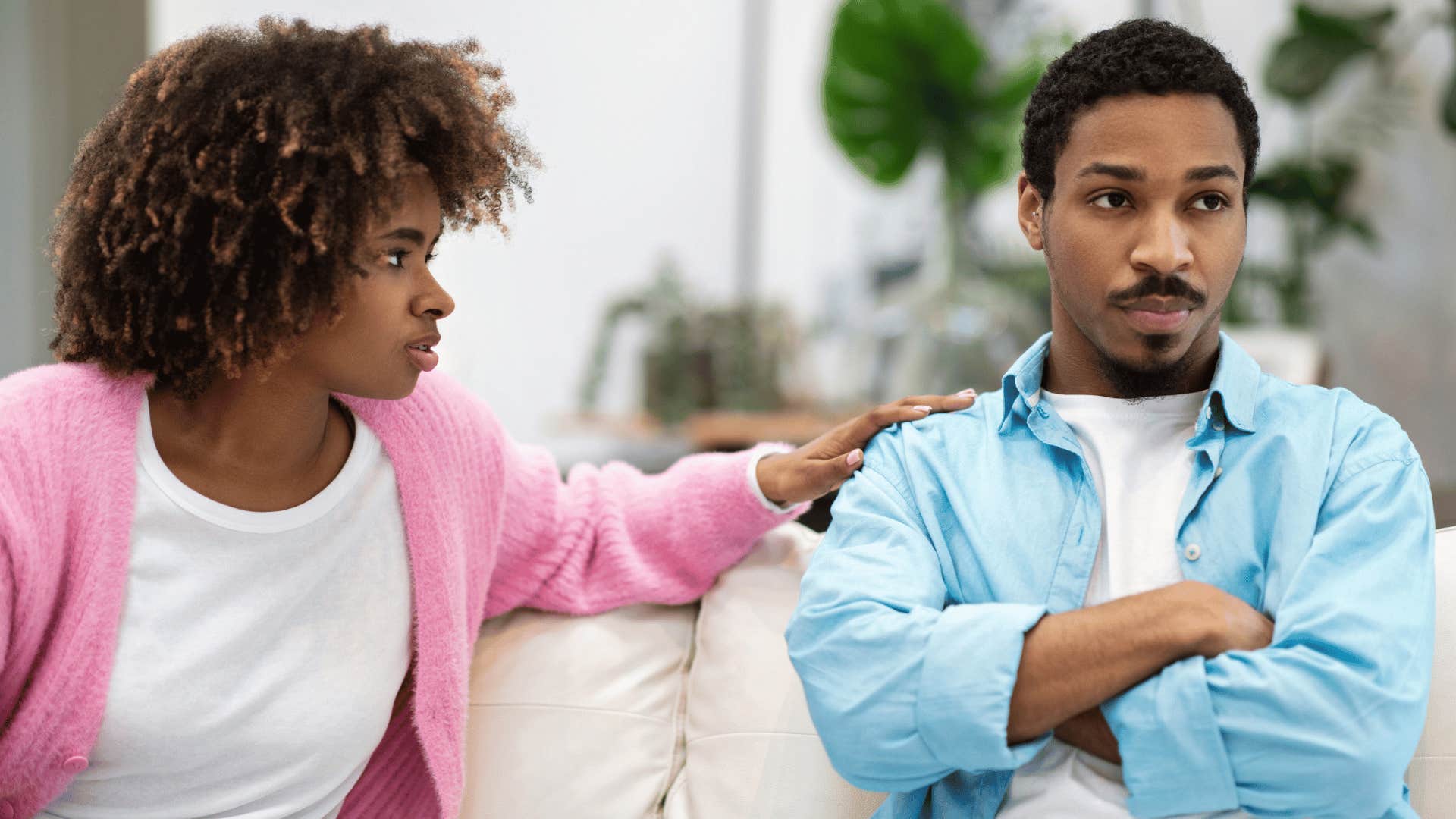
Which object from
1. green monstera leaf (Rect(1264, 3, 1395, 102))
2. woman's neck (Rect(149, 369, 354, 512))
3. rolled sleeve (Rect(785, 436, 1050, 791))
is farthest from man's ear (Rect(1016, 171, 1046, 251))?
green monstera leaf (Rect(1264, 3, 1395, 102))

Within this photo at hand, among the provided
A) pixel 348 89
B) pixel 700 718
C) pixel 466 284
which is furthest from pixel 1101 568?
pixel 466 284

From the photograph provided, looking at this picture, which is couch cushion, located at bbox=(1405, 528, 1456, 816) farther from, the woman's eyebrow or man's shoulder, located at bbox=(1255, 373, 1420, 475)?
the woman's eyebrow

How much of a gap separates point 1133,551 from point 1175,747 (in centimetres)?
23

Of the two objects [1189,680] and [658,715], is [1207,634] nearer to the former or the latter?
[1189,680]

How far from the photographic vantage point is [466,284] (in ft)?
12.1

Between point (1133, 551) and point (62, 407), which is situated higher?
point (62, 407)

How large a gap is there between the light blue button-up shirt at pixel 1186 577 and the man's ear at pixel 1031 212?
126mm

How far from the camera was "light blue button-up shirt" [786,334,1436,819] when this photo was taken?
0.99 m

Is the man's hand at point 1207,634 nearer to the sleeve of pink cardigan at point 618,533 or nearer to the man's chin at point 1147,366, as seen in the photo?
the man's chin at point 1147,366

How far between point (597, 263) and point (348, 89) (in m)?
2.78

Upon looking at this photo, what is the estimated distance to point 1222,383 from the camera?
1200mm

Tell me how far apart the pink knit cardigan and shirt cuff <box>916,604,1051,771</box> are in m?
0.46

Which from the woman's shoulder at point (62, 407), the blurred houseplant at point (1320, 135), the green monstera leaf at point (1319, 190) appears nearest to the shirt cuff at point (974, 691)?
the woman's shoulder at point (62, 407)

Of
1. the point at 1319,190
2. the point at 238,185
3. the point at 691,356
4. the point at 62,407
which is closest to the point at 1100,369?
the point at 238,185
